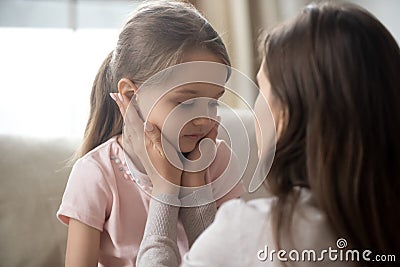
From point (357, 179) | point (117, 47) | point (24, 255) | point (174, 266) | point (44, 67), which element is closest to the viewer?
point (357, 179)

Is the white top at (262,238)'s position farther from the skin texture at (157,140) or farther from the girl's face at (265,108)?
the skin texture at (157,140)

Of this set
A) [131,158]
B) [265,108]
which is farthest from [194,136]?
[265,108]

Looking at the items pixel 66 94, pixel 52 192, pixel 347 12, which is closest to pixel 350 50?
pixel 347 12

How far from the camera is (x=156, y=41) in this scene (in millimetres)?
1160

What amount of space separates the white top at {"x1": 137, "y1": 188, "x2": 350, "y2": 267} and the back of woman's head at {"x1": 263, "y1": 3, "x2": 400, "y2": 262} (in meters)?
0.02

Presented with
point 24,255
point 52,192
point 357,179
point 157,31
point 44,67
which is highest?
point 157,31

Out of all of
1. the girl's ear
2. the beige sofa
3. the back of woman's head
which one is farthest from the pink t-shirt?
the back of woman's head

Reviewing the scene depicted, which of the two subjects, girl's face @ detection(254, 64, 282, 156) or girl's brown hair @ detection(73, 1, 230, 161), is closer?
girl's face @ detection(254, 64, 282, 156)

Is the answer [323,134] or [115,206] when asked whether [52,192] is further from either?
[323,134]

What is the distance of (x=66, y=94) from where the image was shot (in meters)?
1.88

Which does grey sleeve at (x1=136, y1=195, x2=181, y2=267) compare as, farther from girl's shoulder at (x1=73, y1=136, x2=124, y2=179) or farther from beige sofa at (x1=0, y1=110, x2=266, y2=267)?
beige sofa at (x1=0, y1=110, x2=266, y2=267)

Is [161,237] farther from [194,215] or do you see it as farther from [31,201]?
[31,201]

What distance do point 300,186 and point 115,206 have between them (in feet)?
1.38

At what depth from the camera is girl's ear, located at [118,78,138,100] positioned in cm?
117
